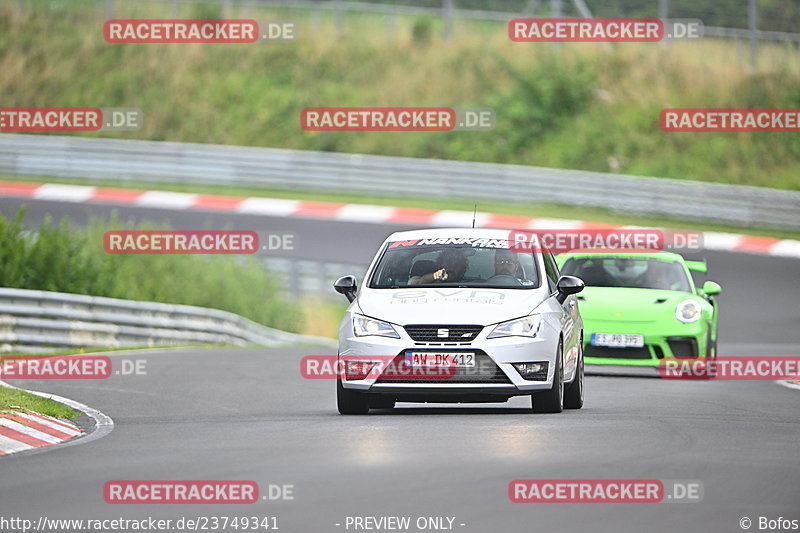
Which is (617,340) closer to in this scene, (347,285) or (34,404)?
(347,285)

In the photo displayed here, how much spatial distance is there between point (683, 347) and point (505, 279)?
5.08 meters

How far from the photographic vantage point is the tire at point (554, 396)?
1212 centimetres

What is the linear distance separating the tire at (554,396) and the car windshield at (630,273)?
5.86 meters

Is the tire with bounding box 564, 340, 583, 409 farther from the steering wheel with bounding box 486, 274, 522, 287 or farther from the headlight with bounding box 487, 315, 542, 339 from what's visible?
the headlight with bounding box 487, 315, 542, 339

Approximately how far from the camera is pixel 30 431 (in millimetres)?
11031

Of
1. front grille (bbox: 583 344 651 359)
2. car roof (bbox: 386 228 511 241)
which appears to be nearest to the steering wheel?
car roof (bbox: 386 228 511 241)

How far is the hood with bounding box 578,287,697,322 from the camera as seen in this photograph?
1717cm

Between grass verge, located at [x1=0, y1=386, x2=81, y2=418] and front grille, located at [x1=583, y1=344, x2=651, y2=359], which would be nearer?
grass verge, located at [x1=0, y1=386, x2=81, y2=418]

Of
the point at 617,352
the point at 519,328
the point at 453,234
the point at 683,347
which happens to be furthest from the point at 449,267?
the point at 683,347

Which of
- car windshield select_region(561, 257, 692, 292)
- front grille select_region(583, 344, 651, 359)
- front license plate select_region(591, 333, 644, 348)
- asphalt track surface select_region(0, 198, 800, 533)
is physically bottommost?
asphalt track surface select_region(0, 198, 800, 533)

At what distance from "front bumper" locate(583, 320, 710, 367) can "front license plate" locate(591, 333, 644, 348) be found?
0.13 ft

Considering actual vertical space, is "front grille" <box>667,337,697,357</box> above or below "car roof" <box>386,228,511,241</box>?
below

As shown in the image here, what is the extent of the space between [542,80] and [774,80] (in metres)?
6.32

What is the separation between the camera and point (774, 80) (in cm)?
4238
